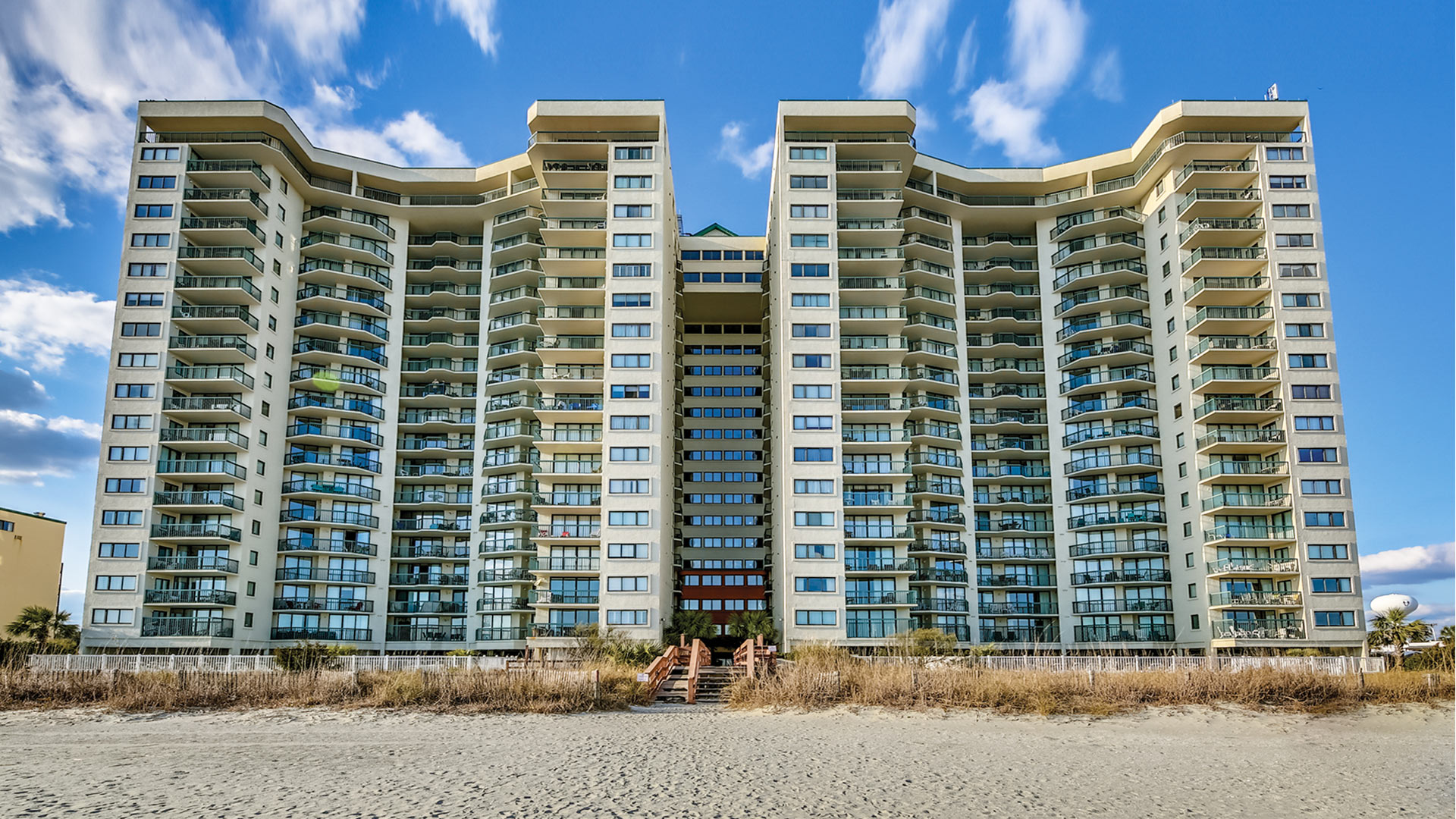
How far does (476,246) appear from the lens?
7762 centimetres

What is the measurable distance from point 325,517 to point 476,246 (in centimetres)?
2314

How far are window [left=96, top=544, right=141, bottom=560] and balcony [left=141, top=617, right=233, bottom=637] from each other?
4.13 meters

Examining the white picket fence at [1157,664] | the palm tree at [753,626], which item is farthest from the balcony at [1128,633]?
the white picket fence at [1157,664]

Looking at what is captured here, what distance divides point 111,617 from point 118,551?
13.2 feet

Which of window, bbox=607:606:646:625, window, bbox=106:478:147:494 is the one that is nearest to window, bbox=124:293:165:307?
window, bbox=106:478:147:494

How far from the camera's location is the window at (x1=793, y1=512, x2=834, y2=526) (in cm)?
6644

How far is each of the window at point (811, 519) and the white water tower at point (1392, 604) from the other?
3523 centimetres

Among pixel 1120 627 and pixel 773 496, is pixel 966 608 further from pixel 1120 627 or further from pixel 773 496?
pixel 773 496

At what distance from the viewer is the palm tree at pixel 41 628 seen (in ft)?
194

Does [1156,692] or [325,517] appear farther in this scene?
[325,517]

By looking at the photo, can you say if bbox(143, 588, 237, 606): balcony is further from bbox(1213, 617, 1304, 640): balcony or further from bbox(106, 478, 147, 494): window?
bbox(1213, 617, 1304, 640): balcony

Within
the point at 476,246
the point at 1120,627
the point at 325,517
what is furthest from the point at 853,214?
the point at 325,517

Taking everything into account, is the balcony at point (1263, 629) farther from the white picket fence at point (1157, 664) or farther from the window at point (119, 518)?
the window at point (119, 518)

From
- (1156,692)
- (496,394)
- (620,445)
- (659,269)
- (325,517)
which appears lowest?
(1156,692)
